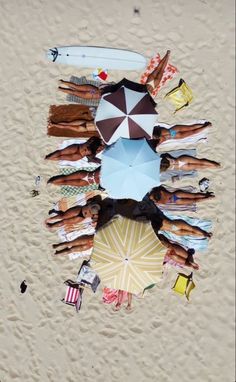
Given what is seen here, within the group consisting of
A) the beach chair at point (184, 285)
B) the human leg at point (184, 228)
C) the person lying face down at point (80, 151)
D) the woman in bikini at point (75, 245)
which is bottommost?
the beach chair at point (184, 285)

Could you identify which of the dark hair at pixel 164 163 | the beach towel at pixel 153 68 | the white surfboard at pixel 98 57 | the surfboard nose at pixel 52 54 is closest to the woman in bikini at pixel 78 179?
the dark hair at pixel 164 163

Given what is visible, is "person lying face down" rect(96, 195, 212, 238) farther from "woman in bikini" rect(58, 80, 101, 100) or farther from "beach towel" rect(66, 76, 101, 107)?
"woman in bikini" rect(58, 80, 101, 100)

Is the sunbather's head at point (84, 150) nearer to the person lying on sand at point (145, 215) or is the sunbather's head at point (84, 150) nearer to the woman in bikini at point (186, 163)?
the person lying on sand at point (145, 215)

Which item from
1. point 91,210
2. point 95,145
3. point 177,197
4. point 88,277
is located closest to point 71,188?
point 91,210

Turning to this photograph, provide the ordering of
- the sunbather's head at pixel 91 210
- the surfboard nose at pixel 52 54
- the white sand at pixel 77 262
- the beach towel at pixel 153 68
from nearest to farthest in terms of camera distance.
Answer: the sunbather's head at pixel 91 210 < the white sand at pixel 77 262 < the beach towel at pixel 153 68 < the surfboard nose at pixel 52 54

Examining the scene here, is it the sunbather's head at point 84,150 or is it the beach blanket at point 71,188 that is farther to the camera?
the beach blanket at point 71,188

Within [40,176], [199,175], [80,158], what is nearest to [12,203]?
[40,176]

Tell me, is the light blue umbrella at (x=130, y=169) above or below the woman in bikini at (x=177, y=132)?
below
